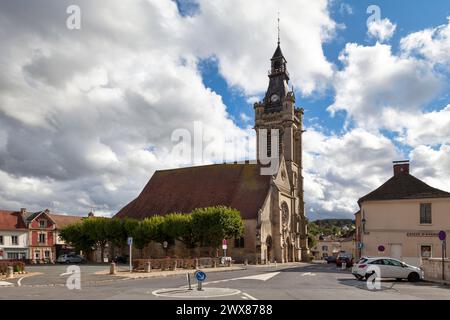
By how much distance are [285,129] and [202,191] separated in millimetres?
15953

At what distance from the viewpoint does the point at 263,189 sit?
57219mm

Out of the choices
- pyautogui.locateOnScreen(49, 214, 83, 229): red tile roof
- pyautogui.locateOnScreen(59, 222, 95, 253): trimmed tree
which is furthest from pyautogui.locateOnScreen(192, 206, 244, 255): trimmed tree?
pyautogui.locateOnScreen(49, 214, 83, 229): red tile roof

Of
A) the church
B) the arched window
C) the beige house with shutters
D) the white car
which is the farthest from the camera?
the arched window

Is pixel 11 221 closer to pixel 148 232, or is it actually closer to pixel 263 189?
pixel 148 232

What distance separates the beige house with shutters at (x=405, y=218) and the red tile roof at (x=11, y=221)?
46.1m

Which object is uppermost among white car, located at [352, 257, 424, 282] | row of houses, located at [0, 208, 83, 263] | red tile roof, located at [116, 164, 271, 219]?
red tile roof, located at [116, 164, 271, 219]

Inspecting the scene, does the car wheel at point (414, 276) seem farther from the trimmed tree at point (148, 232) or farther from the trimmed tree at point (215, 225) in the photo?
the trimmed tree at point (148, 232)

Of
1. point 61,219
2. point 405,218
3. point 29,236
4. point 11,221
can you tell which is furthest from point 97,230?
point 405,218

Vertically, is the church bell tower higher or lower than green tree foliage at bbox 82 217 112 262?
higher

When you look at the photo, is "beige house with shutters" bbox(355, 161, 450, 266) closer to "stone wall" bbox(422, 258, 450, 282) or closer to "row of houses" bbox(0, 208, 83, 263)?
"stone wall" bbox(422, 258, 450, 282)

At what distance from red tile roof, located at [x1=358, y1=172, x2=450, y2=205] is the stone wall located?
979 cm

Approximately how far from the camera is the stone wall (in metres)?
23.4
